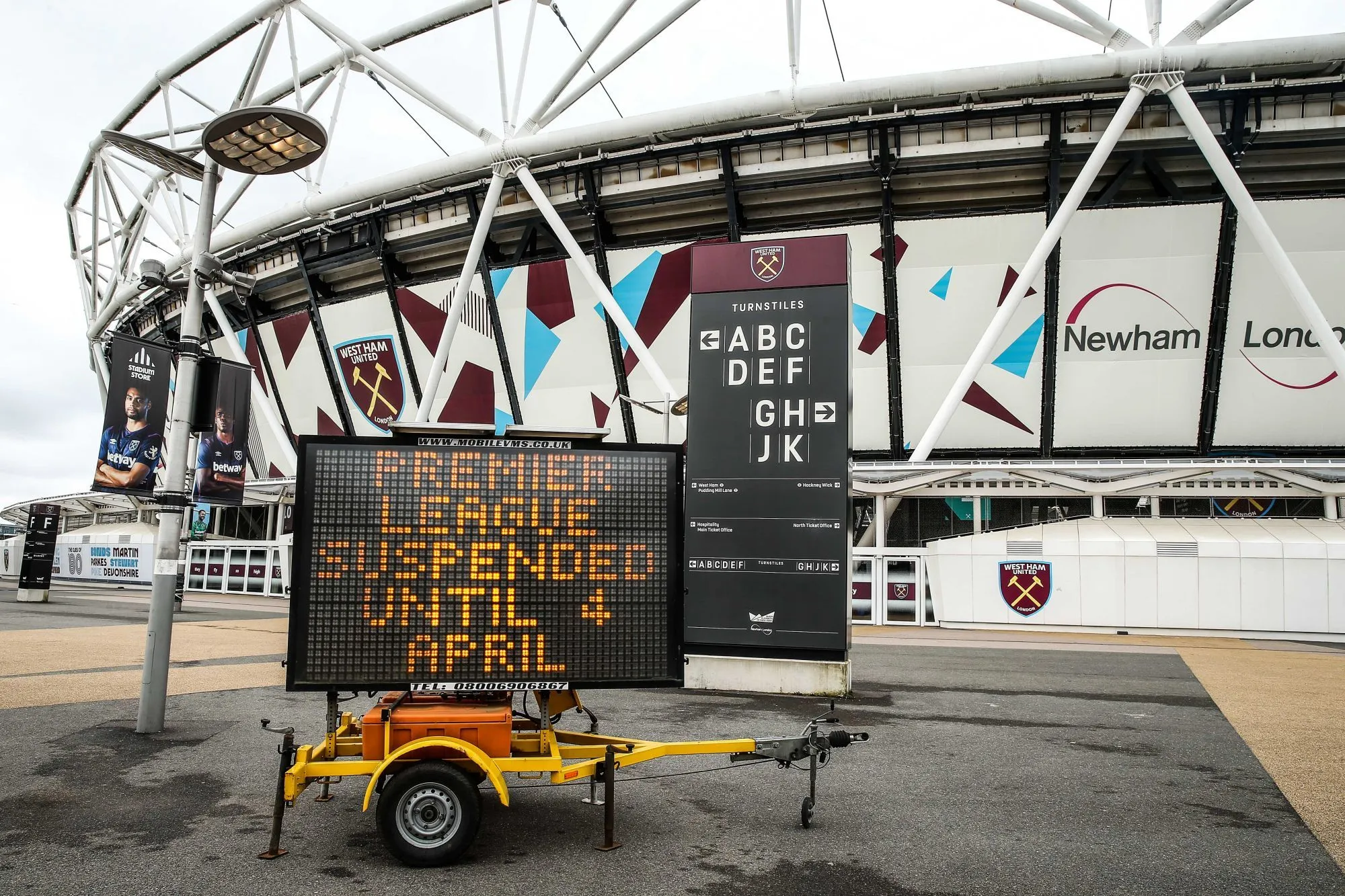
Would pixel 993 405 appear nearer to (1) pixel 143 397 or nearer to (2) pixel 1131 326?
(2) pixel 1131 326

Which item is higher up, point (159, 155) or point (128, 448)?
point (159, 155)

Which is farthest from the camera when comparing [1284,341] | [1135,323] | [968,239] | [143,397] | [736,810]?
[968,239]

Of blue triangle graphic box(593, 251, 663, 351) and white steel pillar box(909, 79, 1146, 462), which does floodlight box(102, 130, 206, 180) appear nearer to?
white steel pillar box(909, 79, 1146, 462)

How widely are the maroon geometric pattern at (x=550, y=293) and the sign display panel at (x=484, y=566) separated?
2200 centimetres

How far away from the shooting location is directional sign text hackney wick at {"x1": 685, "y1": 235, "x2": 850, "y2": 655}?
10562 millimetres

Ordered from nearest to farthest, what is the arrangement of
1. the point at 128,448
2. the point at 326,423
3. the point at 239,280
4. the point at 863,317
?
the point at 239,280 → the point at 128,448 → the point at 863,317 → the point at 326,423

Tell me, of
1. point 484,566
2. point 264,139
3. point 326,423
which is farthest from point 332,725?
point 326,423

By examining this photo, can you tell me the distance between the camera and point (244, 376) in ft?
64.5

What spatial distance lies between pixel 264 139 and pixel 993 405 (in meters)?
21.2

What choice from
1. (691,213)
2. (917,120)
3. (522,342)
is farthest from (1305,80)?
(522,342)

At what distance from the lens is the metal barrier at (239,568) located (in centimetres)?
3700

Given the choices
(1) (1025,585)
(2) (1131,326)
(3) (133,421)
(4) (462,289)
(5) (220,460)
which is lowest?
(1) (1025,585)

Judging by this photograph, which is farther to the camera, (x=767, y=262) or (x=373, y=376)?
(x=373, y=376)

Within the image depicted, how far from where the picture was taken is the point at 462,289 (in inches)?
956
